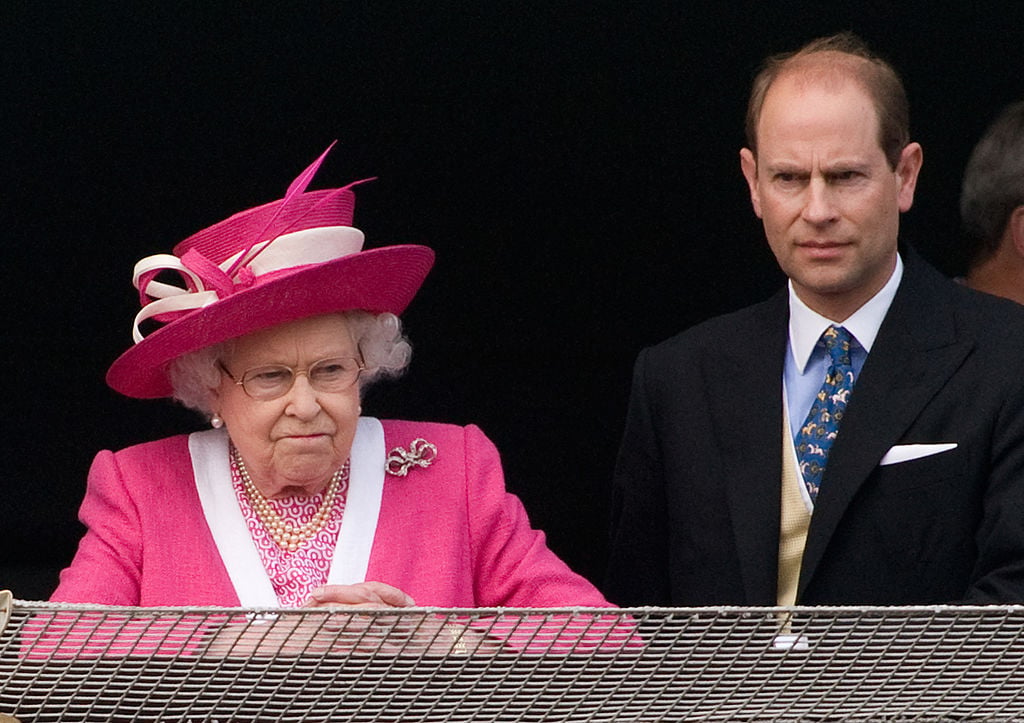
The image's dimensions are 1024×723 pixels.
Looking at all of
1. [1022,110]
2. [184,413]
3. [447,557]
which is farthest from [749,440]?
[184,413]

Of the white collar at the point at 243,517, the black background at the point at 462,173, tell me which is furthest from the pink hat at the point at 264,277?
the black background at the point at 462,173

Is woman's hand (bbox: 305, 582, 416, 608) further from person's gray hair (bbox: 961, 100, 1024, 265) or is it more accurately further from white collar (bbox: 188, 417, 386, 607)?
person's gray hair (bbox: 961, 100, 1024, 265)

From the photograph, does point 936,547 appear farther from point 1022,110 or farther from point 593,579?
point 593,579

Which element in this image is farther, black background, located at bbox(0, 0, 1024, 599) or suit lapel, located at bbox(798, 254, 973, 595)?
black background, located at bbox(0, 0, 1024, 599)

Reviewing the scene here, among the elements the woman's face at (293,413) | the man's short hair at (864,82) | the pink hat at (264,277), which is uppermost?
the man's short hair at (864,82)

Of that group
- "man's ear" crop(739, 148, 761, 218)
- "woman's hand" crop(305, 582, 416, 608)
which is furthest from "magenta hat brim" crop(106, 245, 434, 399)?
"man's ear" crop(739, 148, 761, 218)

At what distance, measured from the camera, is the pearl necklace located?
2.76 metres

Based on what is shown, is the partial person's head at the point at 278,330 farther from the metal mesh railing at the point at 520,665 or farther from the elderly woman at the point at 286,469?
the metal mesh railing at the point at 520,665

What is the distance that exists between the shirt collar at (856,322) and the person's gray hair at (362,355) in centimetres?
68

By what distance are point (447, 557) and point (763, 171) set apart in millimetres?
828

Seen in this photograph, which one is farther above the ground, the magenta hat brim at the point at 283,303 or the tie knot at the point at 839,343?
the magenta hat brim at the point at 283,303

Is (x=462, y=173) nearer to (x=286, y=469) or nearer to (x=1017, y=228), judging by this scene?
(x=1017, y=228)

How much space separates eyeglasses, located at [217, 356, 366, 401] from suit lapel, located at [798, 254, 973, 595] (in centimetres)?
78

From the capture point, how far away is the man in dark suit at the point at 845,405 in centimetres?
289
